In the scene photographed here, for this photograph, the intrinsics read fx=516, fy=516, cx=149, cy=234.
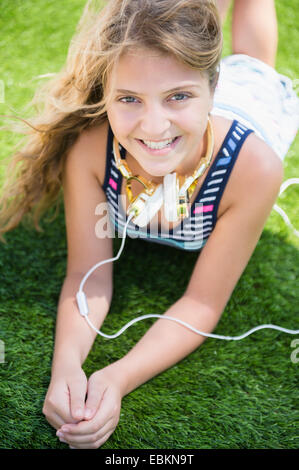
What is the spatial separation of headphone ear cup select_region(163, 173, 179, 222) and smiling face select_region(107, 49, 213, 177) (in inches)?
2.1

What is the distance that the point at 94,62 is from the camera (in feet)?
5.01

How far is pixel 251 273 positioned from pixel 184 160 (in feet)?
2.33

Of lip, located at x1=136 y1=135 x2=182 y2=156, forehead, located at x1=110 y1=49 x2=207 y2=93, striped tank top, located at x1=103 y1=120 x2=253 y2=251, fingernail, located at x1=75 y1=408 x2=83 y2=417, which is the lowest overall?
fingernail, located at x1=75 y1=408 x2=83 y2=417

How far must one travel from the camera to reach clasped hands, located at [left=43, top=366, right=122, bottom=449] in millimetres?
1532

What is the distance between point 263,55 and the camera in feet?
7.88

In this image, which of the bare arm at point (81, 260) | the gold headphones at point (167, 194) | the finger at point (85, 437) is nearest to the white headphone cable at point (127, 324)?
the bare arm at point (81, 260)

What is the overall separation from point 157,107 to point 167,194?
0.32 metres

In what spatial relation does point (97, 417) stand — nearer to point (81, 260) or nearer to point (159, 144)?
point (81, 260)

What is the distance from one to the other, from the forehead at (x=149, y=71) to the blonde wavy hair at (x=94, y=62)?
18mm

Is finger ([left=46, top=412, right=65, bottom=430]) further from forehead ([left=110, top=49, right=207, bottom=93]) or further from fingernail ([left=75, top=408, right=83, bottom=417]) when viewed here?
forehead ([left=110, top=49, right=207, bottom=93])

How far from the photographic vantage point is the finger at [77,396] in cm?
153

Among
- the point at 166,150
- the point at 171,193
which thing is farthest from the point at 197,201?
the point at 166,150

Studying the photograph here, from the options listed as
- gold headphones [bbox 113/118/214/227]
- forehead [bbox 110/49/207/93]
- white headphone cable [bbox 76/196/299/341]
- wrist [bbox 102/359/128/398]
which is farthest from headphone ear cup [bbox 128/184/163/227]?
wrist [bbox 102/359/128/398]

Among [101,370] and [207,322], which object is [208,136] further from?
[101,370]
